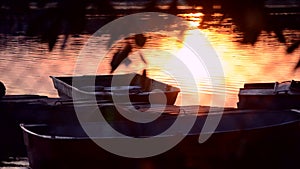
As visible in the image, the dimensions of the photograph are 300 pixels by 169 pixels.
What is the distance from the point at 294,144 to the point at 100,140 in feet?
9.61

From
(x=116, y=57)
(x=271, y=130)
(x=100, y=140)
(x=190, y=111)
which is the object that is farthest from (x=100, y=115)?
(x=116, y=57)

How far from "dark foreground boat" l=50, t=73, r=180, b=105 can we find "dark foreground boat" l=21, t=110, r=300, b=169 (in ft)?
9.53

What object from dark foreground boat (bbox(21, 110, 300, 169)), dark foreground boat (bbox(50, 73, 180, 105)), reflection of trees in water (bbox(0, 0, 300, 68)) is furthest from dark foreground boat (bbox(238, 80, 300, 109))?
reflection of trees in water (bbox(0, 0, 300, 68))

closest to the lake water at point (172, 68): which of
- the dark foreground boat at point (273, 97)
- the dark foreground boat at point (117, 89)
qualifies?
the dark foreground boat at point (117, 89)

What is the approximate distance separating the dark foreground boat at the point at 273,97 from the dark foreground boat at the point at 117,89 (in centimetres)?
163

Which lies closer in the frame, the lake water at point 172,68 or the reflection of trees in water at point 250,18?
the reflection of trees in water at point 250,18

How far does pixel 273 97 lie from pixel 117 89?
335 centimetres

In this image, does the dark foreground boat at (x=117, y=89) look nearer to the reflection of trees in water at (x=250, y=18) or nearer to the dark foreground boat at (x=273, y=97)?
the dark foreground boat at (x=273, y=97)

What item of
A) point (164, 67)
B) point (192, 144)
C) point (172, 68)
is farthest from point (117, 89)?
point (172, 68)

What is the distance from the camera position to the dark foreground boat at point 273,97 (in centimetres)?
1244

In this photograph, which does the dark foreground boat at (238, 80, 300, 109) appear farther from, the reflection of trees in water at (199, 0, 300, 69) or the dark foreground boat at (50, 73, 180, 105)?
the reflection of trees in water at (199, 0, 300, 69)

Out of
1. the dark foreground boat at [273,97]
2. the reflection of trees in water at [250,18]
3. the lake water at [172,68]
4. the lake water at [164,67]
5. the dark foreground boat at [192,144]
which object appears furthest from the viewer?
the lake water at [164,67]

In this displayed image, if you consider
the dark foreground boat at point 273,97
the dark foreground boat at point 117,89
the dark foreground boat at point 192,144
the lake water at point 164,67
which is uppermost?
the dark foreground boat at point 192,144

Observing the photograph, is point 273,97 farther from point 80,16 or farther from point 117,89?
point 80,16
